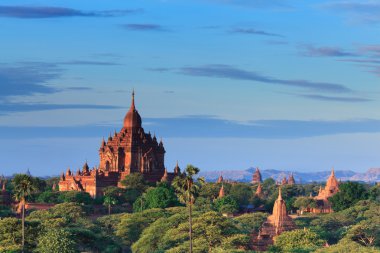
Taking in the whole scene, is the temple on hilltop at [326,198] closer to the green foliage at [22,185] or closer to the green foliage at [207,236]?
the green foliage at [207,236]

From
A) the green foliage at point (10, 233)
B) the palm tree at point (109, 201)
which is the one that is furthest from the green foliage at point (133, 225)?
the palm tree at point (109, 201)

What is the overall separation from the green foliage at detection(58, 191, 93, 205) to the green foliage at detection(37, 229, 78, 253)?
5380 centimetres

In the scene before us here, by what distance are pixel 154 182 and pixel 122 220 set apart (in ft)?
158

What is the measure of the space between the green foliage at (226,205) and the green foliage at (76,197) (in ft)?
64.6

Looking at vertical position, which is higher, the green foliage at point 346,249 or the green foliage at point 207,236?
the green foliage at point 207,236

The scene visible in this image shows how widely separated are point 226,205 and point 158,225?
4156 centimetres

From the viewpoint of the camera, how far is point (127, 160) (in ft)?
535

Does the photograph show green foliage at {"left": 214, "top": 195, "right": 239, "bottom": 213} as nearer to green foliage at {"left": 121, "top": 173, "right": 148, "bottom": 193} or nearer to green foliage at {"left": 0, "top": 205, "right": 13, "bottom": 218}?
green foliage at {"left": 121, "top": 173, "right": 148, "bottom": 193}

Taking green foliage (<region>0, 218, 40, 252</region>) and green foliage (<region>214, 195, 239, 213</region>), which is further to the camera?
green foliage (<region>214, 195, 239, 213</region>)

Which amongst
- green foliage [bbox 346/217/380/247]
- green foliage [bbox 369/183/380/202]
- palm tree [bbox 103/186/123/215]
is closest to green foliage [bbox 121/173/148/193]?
palm tree [bbox 103/186/123/215]

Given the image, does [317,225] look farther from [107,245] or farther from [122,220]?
[107,245]

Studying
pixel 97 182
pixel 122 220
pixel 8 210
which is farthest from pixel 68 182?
pixel 122 220

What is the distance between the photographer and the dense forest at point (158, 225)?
298 ft

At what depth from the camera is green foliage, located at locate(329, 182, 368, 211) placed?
159000 mm
